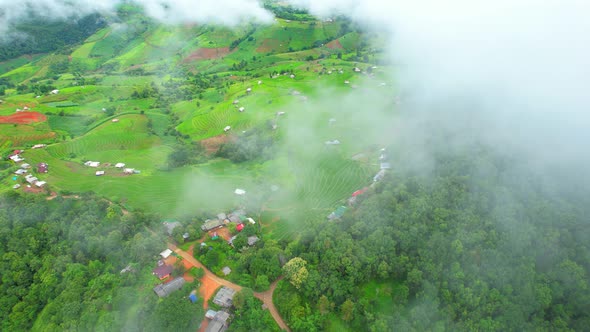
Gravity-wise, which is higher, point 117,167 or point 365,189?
point 365,189

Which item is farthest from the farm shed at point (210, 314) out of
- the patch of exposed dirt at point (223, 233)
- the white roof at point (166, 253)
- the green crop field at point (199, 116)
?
the green crop field at point (199, 116)

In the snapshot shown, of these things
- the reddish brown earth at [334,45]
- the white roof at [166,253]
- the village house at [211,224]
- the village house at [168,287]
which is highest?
→ the reddish brown earth at [334,45]

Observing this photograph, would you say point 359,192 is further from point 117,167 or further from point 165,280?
point 117,167

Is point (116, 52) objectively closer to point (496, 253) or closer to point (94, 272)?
point (94, 272)

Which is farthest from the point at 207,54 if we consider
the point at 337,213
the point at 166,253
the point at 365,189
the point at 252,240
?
the point at 252,240

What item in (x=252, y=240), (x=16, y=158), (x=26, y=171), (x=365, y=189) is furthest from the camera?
(x=16, y=158)

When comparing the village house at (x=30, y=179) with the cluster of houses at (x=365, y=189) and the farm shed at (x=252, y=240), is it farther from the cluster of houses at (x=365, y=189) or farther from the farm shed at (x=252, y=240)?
the cluster of houses at (x=365, y=189)
